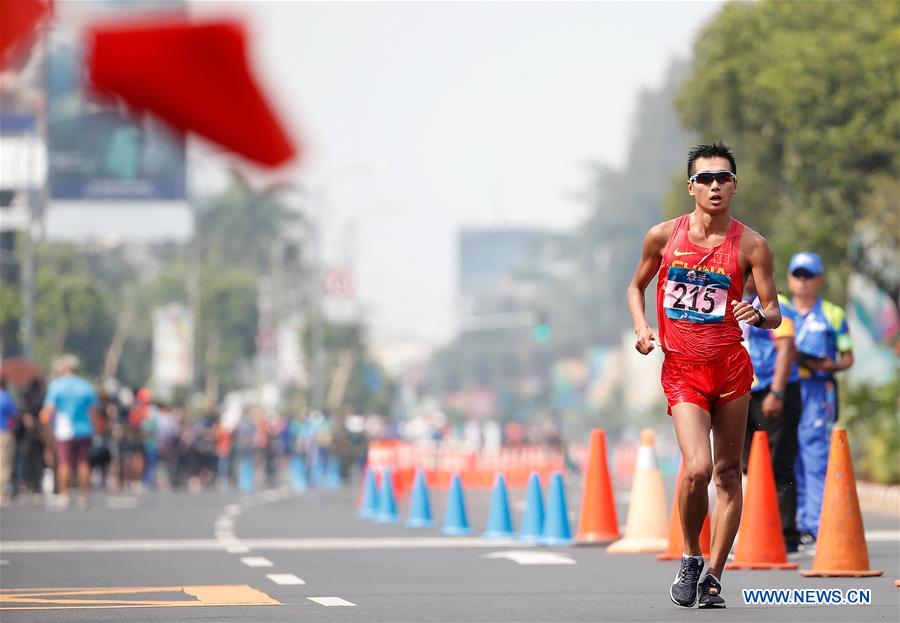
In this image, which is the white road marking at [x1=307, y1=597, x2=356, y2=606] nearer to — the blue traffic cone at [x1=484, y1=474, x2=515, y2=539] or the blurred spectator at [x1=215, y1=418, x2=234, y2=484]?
the blue traffic cone at [x1=484, y1=474, x2=515, y2=539]

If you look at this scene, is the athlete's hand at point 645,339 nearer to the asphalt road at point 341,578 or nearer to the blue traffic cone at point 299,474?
the asphalt road at point 341,578

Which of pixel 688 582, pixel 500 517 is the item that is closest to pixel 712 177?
pixel 688 582

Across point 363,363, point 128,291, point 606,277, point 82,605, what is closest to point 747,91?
point 82,605

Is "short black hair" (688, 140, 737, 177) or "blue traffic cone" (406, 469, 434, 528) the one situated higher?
"short black hair" (688, 140, 737, 177)

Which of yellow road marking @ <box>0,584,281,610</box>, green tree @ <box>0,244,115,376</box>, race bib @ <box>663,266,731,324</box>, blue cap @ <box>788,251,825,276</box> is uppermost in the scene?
green tree @ <box>0,244,115,376</box>

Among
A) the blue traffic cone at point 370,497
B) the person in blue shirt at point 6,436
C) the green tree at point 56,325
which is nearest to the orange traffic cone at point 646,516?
the blue traffic cone at point 370,497

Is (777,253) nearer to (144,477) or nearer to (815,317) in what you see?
(144,477)

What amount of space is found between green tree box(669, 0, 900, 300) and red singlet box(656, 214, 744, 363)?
22556mm

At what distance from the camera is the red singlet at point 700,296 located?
28.6ft

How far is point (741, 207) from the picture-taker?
4038 cm

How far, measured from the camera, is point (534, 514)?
636 inches

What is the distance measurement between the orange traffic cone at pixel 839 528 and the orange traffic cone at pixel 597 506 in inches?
131

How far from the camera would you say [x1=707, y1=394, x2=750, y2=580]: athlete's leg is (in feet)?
28.8

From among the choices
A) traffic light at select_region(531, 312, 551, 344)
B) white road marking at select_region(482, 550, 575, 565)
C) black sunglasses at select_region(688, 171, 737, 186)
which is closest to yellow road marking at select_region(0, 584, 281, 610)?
white road marking at select_region(482, 550, 575, 565)
